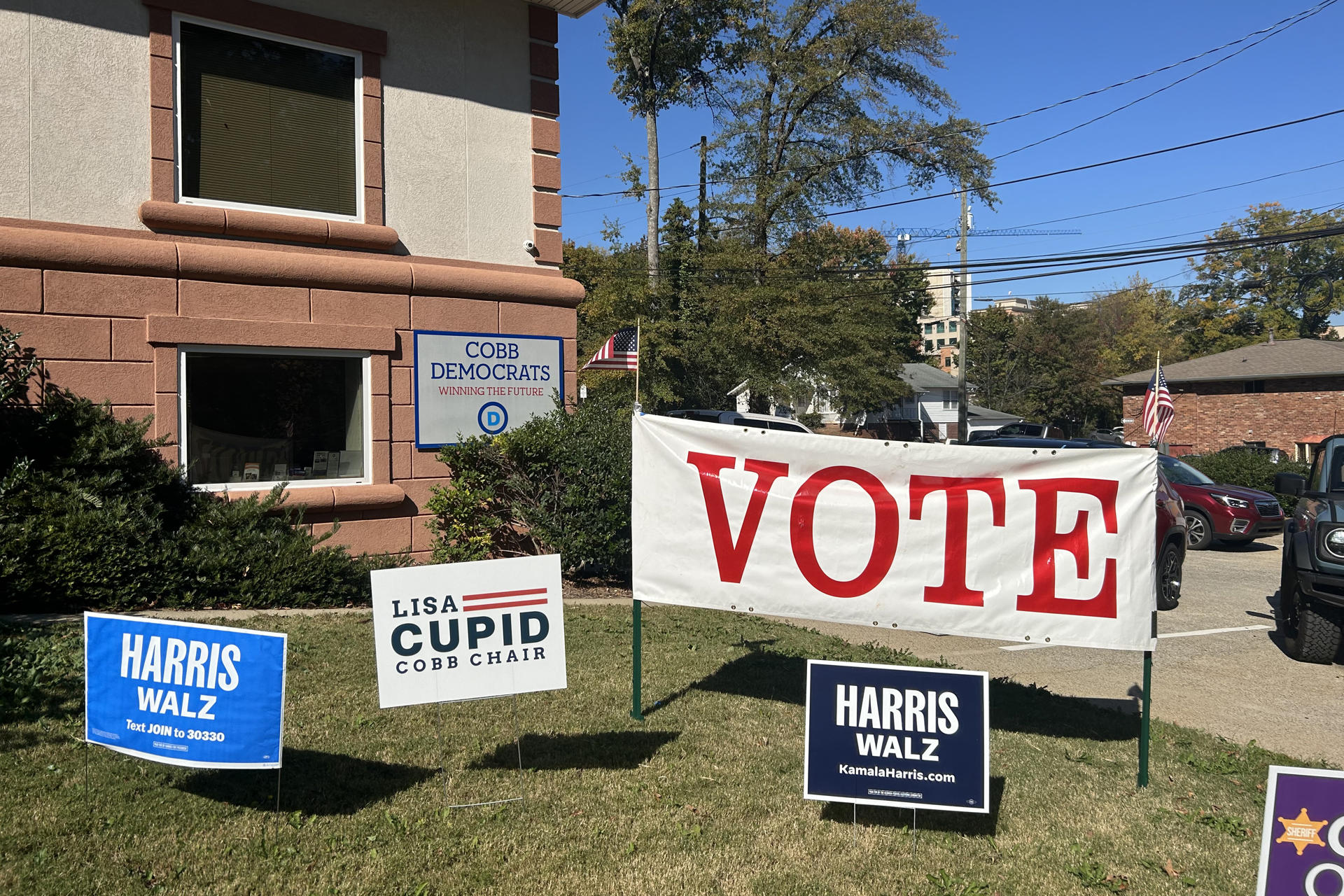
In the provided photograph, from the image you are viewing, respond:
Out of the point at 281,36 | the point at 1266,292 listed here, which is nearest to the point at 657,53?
the point at 281,36

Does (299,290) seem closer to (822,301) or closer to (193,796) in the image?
(193,796)

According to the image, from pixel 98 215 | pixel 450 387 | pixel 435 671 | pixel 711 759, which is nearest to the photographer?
pixel 435 671

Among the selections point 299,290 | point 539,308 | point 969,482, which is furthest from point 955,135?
point 969,482

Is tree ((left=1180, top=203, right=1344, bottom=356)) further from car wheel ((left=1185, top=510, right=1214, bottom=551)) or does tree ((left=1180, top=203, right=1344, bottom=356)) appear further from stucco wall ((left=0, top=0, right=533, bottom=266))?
stucco wall ((left=0, top=0, right=533, bottom=266))

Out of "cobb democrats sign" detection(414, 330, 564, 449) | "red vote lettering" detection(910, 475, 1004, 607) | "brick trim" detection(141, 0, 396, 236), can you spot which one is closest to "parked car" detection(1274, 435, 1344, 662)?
"red vote lettering" detection(910, 475, 1004, 607)

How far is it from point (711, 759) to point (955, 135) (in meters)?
30.6

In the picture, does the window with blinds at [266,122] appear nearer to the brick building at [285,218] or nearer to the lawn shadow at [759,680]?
the brick building at [285,218]

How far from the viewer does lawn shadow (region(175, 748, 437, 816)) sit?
4.81 m

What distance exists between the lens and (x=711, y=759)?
18.5 ft

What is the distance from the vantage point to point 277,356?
34.2ft

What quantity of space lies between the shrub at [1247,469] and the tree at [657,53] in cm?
1577

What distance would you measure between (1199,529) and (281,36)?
17181mm

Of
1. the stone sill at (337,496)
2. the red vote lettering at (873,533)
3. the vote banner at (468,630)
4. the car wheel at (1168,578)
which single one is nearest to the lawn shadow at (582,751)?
the vote banner at (468,630)

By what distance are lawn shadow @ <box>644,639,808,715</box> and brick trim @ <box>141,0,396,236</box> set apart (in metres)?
6.25
